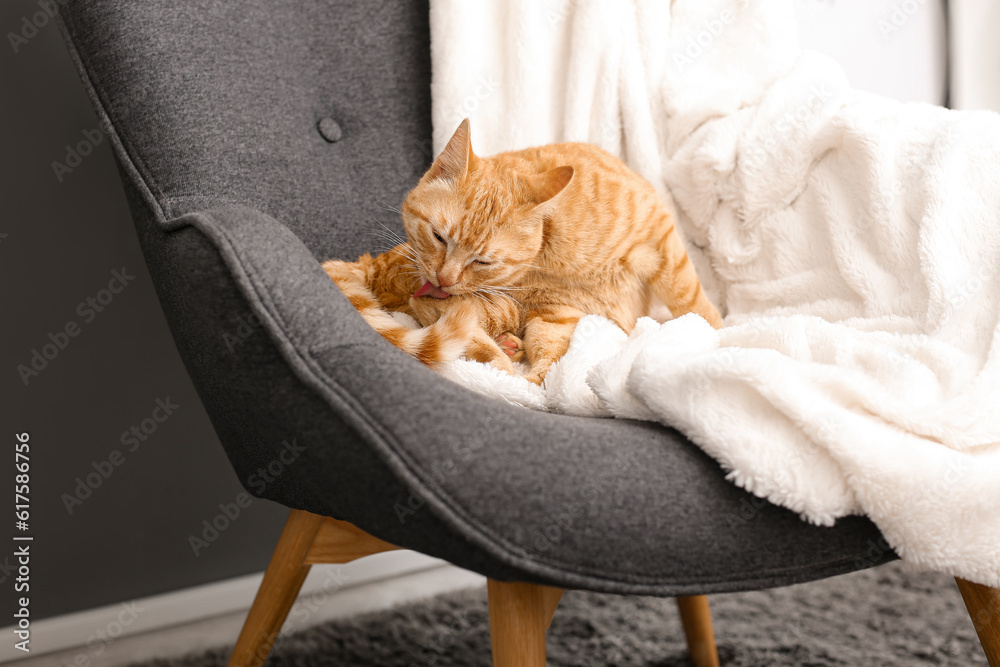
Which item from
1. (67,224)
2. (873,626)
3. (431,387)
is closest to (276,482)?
(431,387)

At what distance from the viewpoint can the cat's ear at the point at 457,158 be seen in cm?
103

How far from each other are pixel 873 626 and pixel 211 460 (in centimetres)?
138

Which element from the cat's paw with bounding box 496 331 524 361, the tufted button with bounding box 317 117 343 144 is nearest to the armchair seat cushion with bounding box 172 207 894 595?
the cat's paw with bounding box 496 331 524 361

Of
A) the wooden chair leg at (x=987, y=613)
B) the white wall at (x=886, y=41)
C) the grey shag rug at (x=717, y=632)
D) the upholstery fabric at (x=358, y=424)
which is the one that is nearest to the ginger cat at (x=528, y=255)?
the upholstery fabric at (x=358, y=424)

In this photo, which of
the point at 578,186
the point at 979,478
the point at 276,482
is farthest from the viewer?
the point at 578,186

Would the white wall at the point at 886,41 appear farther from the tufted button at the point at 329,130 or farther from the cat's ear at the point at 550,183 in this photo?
the tufted button at the point at 329,130

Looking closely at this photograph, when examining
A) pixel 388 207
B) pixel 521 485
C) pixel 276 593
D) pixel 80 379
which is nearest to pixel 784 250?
pixel 388 207

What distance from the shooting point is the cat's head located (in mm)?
1048

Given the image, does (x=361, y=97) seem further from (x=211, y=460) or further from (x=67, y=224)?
(x=211, y=460)

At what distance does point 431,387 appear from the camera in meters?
0.64

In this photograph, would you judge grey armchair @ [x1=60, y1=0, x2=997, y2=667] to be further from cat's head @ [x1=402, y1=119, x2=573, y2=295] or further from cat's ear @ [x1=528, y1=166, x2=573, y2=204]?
cat's ear @ [x1=528, y1=166, x2=573, y2=204]

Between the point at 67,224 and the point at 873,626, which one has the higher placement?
the point at 67,224

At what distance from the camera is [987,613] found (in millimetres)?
729

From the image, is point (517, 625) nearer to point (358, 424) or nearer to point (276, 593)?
point (358, 424)
